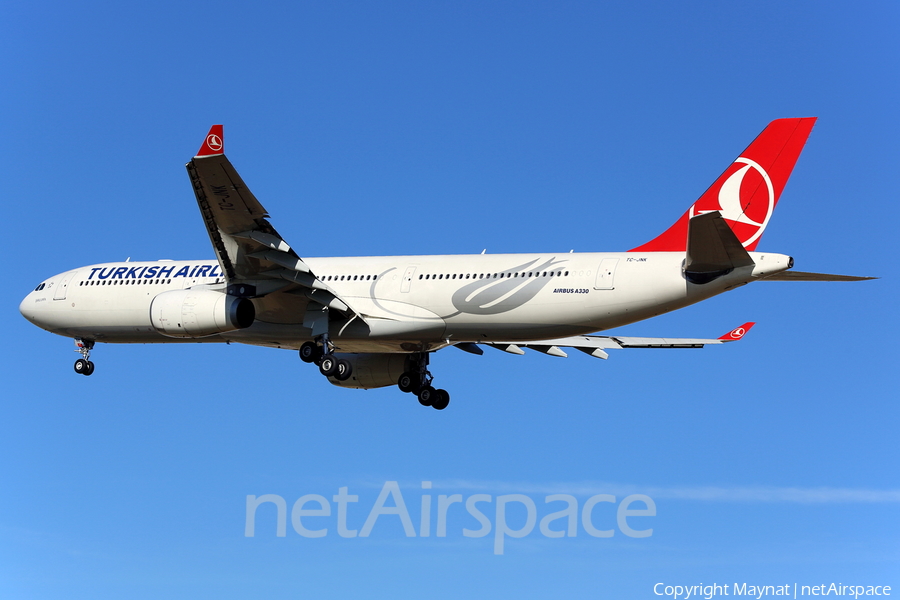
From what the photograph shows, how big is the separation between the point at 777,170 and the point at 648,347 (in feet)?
28.4

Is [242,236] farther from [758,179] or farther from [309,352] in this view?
[758,179]

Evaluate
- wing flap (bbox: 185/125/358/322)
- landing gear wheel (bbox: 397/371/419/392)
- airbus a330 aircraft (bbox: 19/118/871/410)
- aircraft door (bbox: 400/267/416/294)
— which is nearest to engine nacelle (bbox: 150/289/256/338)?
airbus a330 aircraft (bbox: 19/118/871/410)

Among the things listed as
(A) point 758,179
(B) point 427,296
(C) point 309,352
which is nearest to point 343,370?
(C) point 309,352

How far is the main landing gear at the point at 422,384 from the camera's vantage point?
103 feet

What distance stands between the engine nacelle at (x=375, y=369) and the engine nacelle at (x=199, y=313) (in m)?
5.57

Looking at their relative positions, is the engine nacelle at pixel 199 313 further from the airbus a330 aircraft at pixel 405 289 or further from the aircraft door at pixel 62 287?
the aircraft door at pixel 62 287

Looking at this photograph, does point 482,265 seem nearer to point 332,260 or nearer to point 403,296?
point 403,296

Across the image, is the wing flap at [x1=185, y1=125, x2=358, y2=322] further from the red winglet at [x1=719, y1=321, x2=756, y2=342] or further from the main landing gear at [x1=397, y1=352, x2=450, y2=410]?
the red winglet at [x1=719, y1=321, x2=756, y2=342]

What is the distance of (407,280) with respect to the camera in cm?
2834

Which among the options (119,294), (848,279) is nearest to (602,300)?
(848,279)

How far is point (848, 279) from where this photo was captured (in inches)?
912

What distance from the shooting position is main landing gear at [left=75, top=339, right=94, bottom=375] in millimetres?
32625

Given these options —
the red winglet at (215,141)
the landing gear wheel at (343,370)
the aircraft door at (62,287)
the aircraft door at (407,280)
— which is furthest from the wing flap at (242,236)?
the aircraft door at (62,287)

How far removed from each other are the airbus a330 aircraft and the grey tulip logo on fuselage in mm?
30
